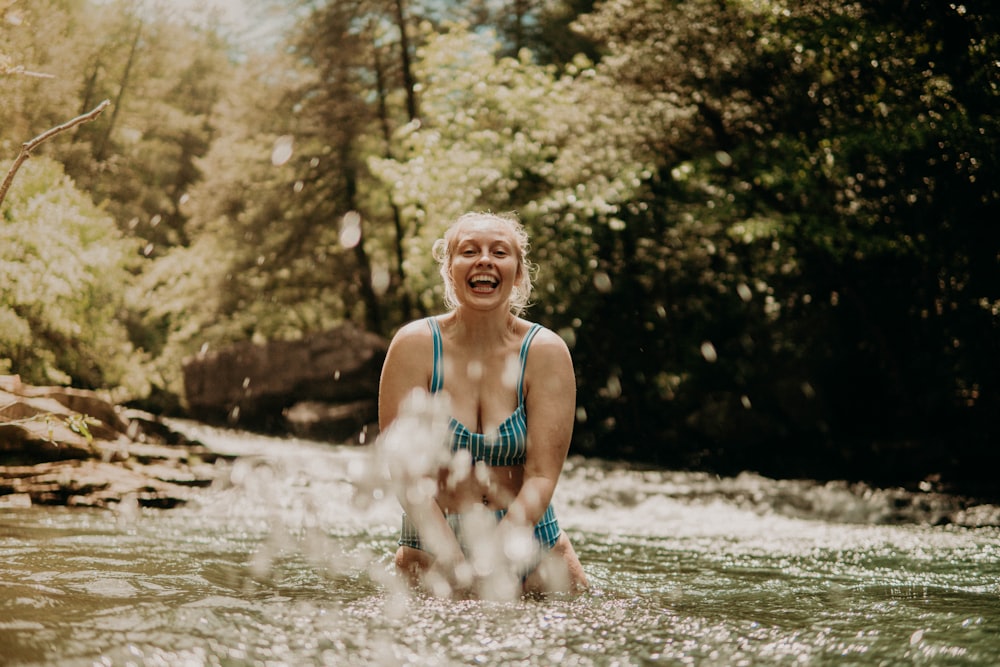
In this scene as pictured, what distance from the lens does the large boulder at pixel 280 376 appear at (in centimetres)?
1958

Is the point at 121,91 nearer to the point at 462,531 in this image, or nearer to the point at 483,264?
the point at 483,264

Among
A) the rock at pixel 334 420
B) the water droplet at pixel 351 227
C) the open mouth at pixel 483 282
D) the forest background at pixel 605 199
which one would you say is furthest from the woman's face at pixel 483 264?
the water droplet at pixel 351 227

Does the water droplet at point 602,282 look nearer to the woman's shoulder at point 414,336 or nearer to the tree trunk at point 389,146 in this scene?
the tree trunk at point 389,146

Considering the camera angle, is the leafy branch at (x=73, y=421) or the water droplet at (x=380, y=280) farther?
the water droplet at (x=380, y=280)

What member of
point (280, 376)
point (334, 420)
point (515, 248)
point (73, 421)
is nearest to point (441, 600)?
point (515, 248)

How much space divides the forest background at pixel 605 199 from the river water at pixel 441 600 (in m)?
5.04

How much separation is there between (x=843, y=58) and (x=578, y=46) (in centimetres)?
1199

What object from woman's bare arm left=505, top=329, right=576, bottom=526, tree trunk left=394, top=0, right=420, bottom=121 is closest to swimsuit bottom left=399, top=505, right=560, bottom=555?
woman's bare arm left=505, top=329, right=576, bottom=526

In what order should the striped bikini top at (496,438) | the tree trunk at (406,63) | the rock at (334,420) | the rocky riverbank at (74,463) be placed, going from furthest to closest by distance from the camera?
1. the tree trunk at (406,63)
2. the rock at (334,420)
3. the rocky riverbank at (74,463)
4. the striped bikini top at (496,438)

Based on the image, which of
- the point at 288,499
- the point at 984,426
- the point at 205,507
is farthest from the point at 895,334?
the point at 205,507

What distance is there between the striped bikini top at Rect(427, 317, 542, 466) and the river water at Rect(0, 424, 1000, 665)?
0.60 metres

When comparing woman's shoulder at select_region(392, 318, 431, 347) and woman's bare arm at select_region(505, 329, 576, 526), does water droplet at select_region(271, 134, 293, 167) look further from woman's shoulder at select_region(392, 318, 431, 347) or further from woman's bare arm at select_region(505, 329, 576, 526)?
woman's bare arm at select_region(505, 329, 576, 526)

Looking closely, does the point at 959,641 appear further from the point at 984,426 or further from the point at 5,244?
the point at 984,426

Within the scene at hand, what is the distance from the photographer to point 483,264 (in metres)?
3.75
